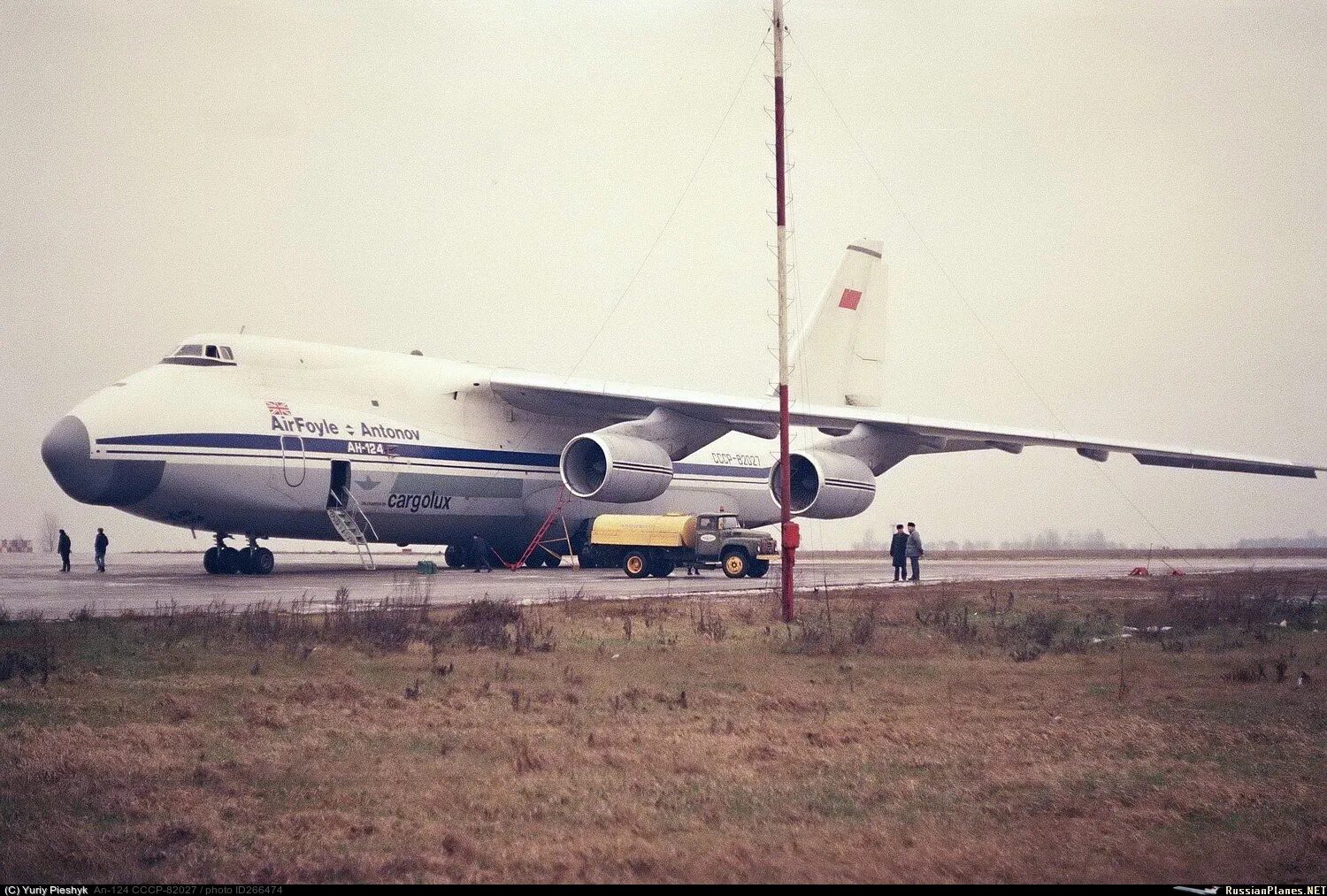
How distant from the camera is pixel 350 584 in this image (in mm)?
22562

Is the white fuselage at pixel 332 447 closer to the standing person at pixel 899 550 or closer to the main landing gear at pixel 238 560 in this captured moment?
the main landing gear at pixel 238 560

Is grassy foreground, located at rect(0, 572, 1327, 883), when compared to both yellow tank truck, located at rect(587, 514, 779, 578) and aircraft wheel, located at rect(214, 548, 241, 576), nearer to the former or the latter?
yellow tank truck, located at rect(587, 514, 779, 578)

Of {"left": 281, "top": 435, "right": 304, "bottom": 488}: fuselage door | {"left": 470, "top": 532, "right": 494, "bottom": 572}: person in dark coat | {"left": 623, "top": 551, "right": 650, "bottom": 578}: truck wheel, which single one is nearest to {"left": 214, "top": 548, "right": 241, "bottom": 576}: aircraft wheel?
{"left": 281, "top": 435, "right": 304, "bottom": 488}: fuselage door

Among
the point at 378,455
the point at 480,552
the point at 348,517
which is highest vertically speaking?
the point at 378,455

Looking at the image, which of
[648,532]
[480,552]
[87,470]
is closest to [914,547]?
[648,532]

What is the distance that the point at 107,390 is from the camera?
22641 millimetres

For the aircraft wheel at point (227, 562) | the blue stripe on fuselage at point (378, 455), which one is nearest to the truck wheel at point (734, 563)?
Answer: the blue stripe on fuselage at point (378, 455)

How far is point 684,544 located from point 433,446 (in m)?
5.60

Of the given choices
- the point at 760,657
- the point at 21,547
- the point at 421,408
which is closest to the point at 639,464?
the point at 421,408

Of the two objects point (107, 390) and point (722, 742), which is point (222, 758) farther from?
point (107, 390)

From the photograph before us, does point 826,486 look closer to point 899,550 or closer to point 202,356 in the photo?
point 899,550

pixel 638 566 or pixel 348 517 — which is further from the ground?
pixel 348 517

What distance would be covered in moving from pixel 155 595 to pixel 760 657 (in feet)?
33.6

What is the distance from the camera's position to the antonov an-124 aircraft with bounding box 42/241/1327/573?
2250cm
